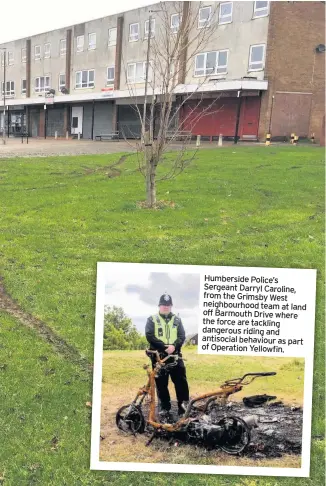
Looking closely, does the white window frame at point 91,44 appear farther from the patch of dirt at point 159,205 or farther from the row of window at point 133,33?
the patch of dirt at point 159,205

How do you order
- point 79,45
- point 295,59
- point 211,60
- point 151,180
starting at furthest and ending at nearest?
point 79,45 → point 211,60 → point 295,59 → point 151,180

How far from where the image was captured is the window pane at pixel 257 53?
78.0 ft

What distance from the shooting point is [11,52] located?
40.7 m

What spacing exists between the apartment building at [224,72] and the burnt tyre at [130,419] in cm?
1431

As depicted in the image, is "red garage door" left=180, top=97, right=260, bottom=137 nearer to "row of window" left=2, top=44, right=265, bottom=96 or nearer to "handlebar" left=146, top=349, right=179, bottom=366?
"row of window" left=2, top=44, right=265, bottom=96

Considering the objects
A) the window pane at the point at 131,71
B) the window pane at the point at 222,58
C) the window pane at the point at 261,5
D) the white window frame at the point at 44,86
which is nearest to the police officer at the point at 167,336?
the window pane at the point at 261,5

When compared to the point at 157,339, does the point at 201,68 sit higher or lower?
higher

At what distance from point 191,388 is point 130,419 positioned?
0.41m

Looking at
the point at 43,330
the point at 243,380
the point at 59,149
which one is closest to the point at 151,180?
the point at 43,330

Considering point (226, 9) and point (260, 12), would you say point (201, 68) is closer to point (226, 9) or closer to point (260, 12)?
point (226, 9)

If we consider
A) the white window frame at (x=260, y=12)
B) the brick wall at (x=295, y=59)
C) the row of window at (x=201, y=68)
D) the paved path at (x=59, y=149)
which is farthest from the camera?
the row of window at (x=201, y=68)

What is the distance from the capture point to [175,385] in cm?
282

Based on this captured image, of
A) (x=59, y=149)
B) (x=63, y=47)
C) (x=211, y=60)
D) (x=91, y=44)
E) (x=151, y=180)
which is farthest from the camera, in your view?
(x=63, y=47)

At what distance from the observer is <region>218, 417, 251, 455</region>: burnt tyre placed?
2.77 m
